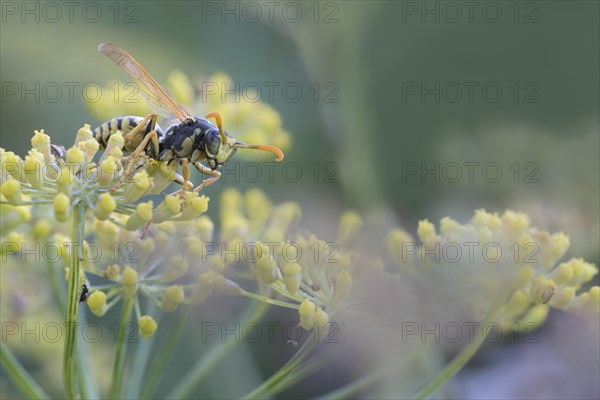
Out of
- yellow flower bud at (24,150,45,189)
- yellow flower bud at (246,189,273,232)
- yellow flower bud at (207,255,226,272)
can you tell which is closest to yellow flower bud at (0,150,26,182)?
yellow flower bud at (24,150,45,189)

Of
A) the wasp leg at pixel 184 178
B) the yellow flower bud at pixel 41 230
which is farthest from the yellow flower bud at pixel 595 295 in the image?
the yellow flower bud at pixel 41 230

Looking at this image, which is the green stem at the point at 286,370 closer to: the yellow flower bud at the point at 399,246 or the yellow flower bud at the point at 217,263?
the yellow flower bud at the point at 217,263

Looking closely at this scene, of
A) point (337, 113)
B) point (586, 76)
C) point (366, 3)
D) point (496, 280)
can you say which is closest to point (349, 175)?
point (337, 113)

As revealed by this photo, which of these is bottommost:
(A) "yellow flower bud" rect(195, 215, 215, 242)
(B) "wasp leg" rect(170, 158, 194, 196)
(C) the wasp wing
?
(A) "yellow flower bud" rect(195, 215, 215, 242)

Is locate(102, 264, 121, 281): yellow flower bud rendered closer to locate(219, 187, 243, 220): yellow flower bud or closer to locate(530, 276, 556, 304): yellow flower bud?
locate(219, 187, 243, 220): yellow flower bud

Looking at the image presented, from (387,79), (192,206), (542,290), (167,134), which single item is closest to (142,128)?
(167,134)

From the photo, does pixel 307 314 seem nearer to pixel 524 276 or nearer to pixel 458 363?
pixel 458 363
